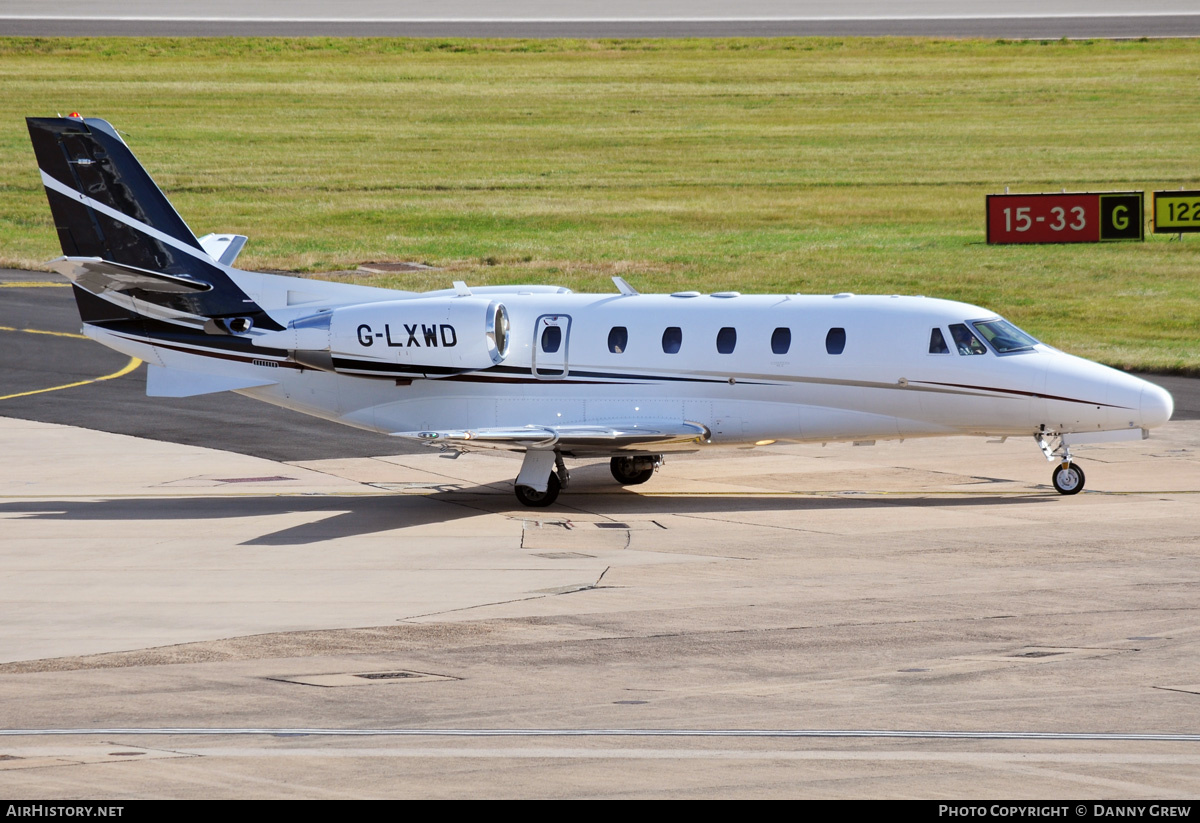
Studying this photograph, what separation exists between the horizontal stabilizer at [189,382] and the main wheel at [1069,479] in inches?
516

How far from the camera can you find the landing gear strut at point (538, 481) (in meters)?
24.8

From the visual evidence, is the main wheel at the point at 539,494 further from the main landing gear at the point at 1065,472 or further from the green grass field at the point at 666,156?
the green grass field at the point at 666,156

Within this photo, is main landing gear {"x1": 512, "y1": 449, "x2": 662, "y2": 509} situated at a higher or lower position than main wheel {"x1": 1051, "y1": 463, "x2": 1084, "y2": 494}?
higher

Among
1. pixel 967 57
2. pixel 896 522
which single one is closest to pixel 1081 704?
pixel 896 522

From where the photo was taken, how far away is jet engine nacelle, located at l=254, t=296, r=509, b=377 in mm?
25609

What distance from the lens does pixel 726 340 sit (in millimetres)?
25062

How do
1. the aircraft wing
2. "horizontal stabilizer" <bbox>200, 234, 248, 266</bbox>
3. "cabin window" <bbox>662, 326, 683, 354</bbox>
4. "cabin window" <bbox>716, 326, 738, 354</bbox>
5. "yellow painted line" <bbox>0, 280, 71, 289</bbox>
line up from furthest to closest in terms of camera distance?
"yellow painted line" <bbox>0, 280, 71, 289</bbox> < "horizontal stabilizer" <bbox>200, 234, 248, 266</bbox> < "cabin window" <bbox>662, 326, 683, 354</bbox> < "cabin window" <bbox>716, 326, 738, 354</bbox> < the aircraft wing

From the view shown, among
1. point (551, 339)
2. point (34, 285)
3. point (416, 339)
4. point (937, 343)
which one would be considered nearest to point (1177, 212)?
point (937, 343)

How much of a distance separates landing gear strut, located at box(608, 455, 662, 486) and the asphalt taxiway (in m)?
0.47

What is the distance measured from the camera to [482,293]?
2708 centimetres

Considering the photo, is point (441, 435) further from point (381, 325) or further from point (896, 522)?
point (896, 522)

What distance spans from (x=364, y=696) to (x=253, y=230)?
4636 centimetres

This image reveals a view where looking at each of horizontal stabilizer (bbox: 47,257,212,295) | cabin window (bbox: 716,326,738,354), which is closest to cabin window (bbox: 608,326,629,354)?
cabin window (bbox: 716,326,738,354)

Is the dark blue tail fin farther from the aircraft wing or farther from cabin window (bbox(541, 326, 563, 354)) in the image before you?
cabin window (bbox(541, 326, 563, 354))
